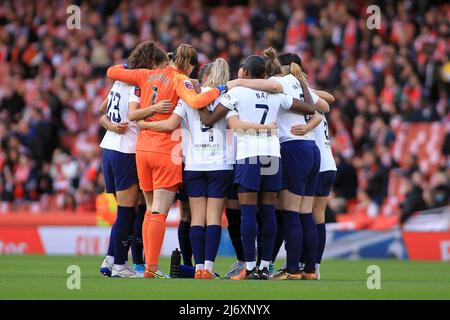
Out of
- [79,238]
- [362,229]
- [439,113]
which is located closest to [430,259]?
[362,229]

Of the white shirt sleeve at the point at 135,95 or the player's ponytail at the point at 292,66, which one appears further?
the player's ponytail at the point at 292,66

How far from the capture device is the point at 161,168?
1138cm

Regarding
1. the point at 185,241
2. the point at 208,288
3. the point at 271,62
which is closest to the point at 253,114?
the point at 271,62

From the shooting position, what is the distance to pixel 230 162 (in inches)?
448

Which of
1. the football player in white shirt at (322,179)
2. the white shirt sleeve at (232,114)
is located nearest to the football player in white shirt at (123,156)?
the white shirt sleeve at (232,114)

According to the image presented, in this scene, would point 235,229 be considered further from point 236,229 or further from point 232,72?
point 232,72

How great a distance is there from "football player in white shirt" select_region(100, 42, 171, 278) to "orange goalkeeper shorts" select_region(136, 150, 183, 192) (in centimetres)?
48

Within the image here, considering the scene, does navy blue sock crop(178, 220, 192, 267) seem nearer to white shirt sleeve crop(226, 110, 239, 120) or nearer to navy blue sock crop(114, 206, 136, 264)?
navy blue sock crop(114, 206, 136, 264)

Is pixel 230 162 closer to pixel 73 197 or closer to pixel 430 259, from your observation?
pixel 430 259

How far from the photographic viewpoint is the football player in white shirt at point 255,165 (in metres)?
11.1

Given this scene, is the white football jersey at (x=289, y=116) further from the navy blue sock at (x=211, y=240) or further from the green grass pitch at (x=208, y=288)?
the green grass pitch at (x=208, y=288)

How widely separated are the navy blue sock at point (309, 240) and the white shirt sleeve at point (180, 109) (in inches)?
68.3

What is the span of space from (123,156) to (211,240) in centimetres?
148

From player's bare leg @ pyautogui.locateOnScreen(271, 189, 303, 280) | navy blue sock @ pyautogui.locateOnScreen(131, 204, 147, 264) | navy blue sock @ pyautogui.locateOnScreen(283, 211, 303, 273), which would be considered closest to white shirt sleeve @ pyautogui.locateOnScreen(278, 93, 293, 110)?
player's bare leg @ pyautogui.locateOnScreen(271, 189, 303, 280)
